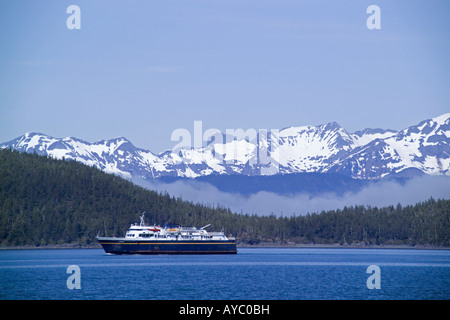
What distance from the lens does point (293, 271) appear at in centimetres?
14438

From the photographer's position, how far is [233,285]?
4402 inches

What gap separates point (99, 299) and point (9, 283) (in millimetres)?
25925

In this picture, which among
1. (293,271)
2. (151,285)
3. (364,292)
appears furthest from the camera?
(293,271)
